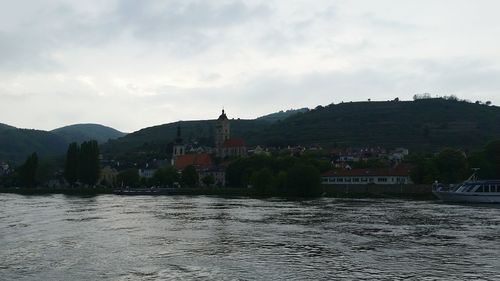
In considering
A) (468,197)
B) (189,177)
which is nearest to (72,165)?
(189,177)

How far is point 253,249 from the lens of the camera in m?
30.5

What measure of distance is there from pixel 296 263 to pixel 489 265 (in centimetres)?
870

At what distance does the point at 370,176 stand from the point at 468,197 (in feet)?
124

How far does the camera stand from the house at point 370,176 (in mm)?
115688

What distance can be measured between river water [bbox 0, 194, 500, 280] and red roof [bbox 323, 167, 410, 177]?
223 feet

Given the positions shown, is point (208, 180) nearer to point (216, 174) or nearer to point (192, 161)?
point (216, 174)

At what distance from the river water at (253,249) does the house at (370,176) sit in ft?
222

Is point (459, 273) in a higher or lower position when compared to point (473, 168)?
lower

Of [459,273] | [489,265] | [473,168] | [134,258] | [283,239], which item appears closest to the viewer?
[459,273]

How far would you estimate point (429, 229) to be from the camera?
132ft

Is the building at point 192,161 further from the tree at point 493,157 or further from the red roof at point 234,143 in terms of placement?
the tree at point 493,157

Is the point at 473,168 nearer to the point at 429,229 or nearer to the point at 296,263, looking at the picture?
the point at 429,229

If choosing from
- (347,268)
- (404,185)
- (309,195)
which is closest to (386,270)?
(347,268)

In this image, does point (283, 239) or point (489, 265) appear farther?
point (283, 239)
